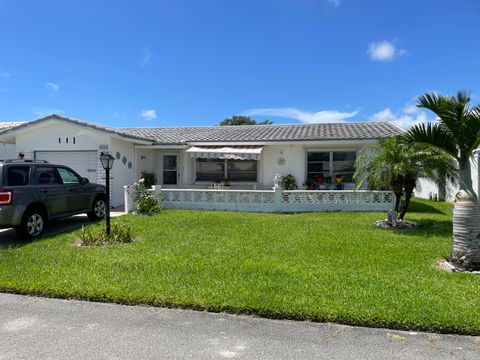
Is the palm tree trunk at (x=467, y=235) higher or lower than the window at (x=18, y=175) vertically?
lower

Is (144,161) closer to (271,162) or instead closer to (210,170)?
(210,170)

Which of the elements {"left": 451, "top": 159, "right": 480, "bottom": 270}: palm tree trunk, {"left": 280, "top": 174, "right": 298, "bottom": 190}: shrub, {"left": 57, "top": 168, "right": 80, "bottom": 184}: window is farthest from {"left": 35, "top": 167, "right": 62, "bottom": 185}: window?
{"left": 280, "top": 174, "right": 298, "bottom": 190}: shrub

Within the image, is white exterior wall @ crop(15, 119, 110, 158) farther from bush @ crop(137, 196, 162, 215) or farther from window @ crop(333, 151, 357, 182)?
window @ crop(333, 151, 357, 182)

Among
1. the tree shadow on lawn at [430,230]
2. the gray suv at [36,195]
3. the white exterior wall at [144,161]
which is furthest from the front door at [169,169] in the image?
the tree shadow on lawn at [430,230]

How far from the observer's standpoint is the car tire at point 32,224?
9.45 meters

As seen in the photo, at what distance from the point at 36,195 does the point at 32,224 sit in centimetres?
74

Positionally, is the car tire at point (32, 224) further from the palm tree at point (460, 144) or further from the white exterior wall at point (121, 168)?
the palm tree at point (460, 144)

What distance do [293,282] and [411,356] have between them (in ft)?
7.58

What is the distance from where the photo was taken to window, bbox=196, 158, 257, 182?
19391 mm

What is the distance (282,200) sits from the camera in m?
14.6

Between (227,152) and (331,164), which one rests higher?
(227,152)

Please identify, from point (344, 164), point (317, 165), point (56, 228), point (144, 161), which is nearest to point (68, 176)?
point (56, 228)

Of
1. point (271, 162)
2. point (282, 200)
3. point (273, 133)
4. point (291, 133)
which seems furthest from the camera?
point (273, 133)

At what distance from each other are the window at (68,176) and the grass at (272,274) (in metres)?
1.89
